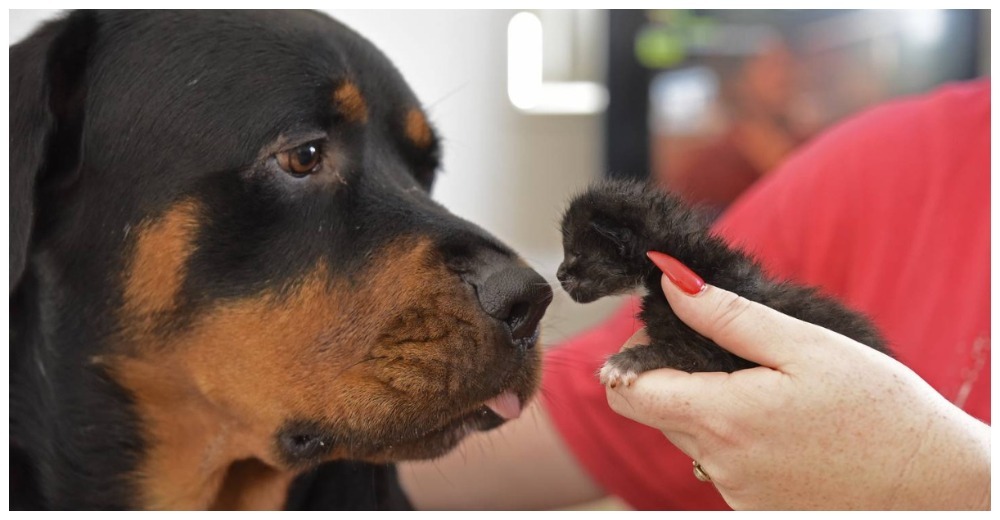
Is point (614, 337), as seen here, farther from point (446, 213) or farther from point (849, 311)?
point (849, 311)

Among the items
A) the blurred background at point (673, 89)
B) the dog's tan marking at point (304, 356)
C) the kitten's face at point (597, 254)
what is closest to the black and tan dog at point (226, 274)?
the dog's tan marking at point (304, 356)

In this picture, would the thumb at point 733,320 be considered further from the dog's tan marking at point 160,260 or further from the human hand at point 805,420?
the dog's tan marking at point 160,260

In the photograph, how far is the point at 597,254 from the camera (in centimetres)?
74

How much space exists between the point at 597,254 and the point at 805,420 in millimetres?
241

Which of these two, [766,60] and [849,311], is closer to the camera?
[849,311]

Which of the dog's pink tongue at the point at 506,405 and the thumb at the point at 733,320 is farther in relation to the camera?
the dog's pink tongue at the point at 506,405

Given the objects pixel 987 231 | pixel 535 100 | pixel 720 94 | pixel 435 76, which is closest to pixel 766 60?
pixel 720 94

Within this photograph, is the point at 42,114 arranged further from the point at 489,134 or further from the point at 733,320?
the point at 489,134

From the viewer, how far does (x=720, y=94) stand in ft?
10.2

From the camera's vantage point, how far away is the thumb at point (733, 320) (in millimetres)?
729

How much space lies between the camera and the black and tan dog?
3.09 feet

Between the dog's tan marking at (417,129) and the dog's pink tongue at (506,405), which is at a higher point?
the dog's tan marking at (417,129)

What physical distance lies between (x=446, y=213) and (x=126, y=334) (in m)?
0.39

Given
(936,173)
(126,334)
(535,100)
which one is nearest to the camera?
(126,334)
